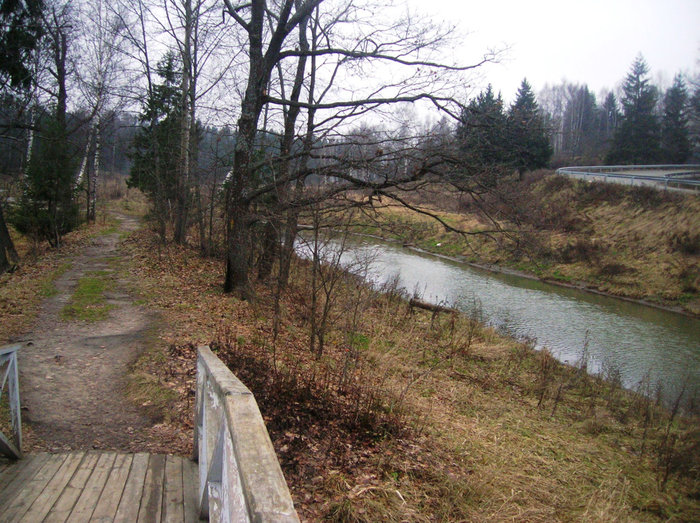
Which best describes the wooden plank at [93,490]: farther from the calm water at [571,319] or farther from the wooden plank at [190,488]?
the calm water at [571,319]

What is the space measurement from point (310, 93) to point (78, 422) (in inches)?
483

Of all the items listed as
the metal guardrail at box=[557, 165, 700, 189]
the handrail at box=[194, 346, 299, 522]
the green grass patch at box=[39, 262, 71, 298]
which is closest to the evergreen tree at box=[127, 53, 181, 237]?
the green grass patch at box=[39, 262, 71, 298]

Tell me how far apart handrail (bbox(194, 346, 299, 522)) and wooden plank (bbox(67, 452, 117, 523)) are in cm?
78

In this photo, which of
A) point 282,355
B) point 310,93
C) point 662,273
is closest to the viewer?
point 282,355

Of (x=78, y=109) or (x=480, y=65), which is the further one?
(x=78, y=109)

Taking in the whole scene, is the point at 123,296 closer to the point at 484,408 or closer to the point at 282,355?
the point at 282,355

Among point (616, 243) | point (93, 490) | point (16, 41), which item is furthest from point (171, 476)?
point (616, 243)

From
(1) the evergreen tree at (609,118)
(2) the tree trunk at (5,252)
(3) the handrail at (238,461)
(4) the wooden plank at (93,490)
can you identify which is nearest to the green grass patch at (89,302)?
(2) the tree trunk at (5,252)

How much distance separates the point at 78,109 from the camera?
2814 cm

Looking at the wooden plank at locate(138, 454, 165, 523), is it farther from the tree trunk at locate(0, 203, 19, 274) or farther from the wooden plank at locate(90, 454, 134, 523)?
the tree trunk at locate(0, 203, 19, 274)

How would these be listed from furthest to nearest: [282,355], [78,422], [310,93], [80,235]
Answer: [80,235] < [310,93] < [282,355] < [78,422]

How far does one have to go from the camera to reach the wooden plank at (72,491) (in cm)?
297

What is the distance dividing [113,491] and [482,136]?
8.87 meters

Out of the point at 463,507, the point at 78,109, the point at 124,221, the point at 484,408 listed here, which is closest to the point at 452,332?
the point at 484,408
